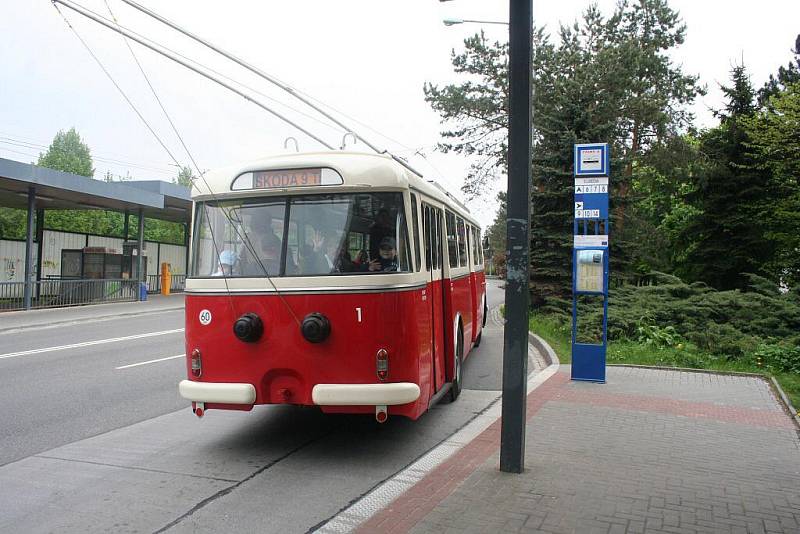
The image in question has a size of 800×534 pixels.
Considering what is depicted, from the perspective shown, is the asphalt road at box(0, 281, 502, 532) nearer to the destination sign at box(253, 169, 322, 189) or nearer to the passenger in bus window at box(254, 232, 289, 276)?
the passenger in bus window at box(254, 232, 289, 276)

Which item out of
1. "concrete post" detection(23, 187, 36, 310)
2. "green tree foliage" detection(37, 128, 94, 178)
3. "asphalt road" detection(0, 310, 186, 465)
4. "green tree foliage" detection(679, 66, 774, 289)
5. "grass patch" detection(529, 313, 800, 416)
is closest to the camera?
"asphalt road" detection(0, 310, 186, 465)

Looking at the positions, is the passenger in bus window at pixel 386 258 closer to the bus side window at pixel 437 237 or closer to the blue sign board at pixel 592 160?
the bus side window at pixel 437 237

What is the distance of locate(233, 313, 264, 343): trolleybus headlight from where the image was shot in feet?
20.5

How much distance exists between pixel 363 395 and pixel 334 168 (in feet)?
7.15

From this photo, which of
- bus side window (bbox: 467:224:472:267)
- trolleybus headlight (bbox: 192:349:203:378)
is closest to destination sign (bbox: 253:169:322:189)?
trolleybus headlight (bbox: 192:349:203:378)

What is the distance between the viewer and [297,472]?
19.9ft

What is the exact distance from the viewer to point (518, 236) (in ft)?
18.2

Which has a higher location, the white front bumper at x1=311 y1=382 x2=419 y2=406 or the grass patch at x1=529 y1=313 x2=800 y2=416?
the white front bumper at x1=311 y1=382 x2=419 y2=406

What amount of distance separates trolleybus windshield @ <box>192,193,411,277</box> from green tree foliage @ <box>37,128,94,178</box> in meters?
91.9

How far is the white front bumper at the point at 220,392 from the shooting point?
626 cm

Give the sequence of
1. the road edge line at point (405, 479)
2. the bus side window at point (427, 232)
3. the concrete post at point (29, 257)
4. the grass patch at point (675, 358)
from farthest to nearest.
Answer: the concrete post at point (29, 257) → the grass patch at point (675, 358) → the bus side window at point (427, 232) → the road edge line at point (405, 479)

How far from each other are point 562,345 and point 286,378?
9686mm

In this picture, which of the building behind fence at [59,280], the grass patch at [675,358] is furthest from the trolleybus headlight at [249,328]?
the building behind fence at [59,280]

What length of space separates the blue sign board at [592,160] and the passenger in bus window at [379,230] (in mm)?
4734
